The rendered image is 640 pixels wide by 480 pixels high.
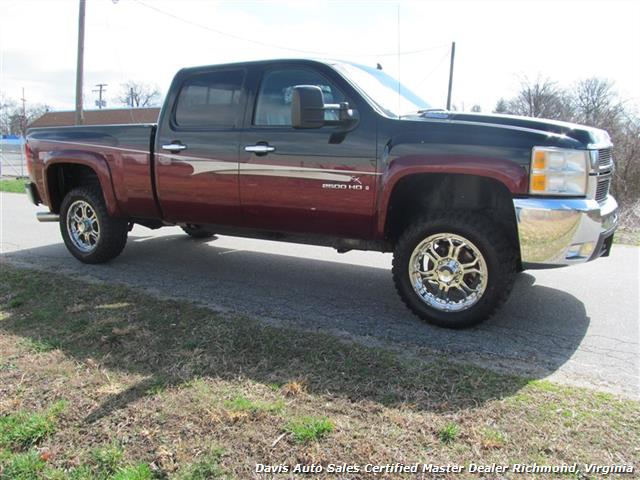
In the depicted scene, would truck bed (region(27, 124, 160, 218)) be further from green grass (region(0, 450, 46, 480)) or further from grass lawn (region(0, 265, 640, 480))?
green grass (region(0, 450, 46, 480))

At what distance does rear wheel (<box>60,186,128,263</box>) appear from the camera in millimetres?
6000

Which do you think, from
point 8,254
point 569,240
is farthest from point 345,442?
point 8,254

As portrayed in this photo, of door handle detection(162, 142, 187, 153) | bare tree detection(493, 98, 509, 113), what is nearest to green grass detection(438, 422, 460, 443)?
door handle detection(162, 142, 187, 153)

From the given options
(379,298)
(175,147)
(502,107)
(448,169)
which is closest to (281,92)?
(175,147)

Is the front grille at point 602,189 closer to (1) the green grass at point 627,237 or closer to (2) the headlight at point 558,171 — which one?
(2) the headlight at point 558,171

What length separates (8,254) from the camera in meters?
6.82

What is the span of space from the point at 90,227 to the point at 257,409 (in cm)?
419

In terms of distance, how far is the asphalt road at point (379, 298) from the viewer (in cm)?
365

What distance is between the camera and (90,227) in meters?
6.19

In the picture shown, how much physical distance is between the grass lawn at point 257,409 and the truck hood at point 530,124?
5.78 feet

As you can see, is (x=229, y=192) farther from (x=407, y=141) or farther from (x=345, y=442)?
(x=345, y=442)

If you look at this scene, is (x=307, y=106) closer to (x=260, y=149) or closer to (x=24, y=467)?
(x=260, y=149)

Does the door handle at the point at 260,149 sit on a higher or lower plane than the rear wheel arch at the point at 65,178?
higher

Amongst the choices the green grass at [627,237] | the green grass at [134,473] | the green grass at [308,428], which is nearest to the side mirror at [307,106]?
the green grass at [308,428]
